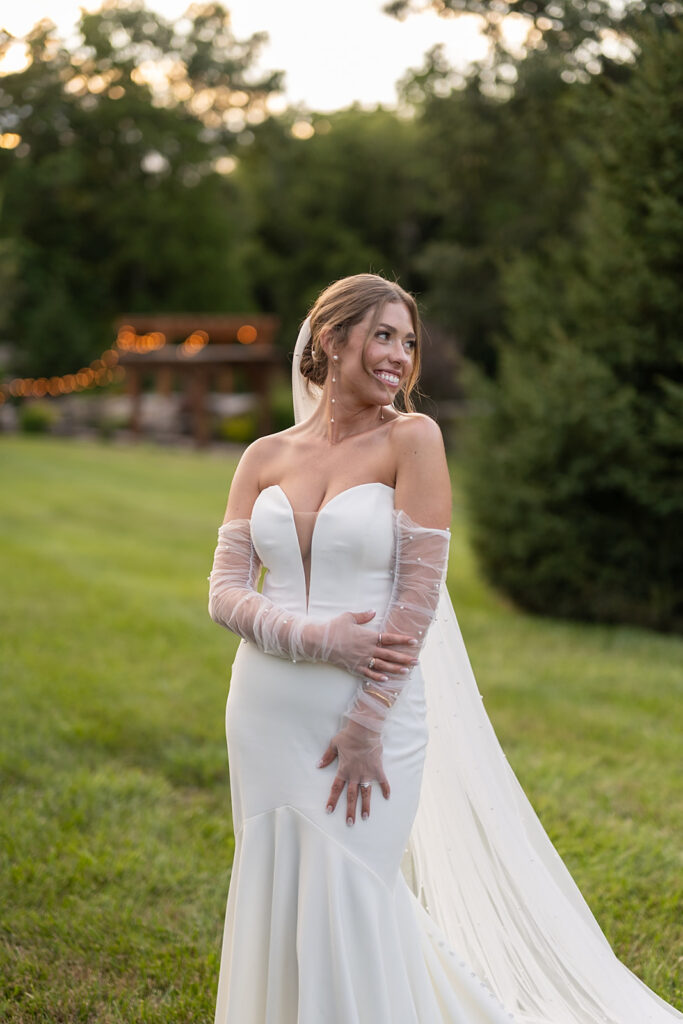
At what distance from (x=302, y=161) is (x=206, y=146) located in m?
6.36

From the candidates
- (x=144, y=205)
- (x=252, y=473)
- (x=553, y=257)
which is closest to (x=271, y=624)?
(x=252, y=473)

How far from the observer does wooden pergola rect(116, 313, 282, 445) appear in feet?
88.3

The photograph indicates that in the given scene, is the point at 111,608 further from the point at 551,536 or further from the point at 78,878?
the point at 78,878

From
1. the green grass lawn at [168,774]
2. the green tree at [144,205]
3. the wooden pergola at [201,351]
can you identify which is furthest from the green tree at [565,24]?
the green tree at [144,205]

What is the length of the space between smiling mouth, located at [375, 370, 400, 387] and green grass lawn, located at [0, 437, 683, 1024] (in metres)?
0.90

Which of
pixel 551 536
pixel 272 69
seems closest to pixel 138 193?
pixel 272 69

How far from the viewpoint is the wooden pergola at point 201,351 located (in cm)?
2692

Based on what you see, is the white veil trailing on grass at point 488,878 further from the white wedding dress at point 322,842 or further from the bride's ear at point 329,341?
the bride's ear at point 329,341

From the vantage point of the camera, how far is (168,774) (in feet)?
18.0

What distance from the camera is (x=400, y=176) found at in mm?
41625

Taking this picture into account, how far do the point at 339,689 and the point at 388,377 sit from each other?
0.78 metres

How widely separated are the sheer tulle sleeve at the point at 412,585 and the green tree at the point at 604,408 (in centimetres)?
608

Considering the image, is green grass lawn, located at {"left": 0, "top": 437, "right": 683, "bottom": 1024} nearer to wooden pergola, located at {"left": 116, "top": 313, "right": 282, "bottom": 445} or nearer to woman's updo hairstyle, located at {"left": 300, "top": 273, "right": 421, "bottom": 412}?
woman's updo hairstyle, located at {"left": 300, "top": 273, "right": 421, "bottom": 412}

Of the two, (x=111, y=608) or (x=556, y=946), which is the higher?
(x=556, y=946)
